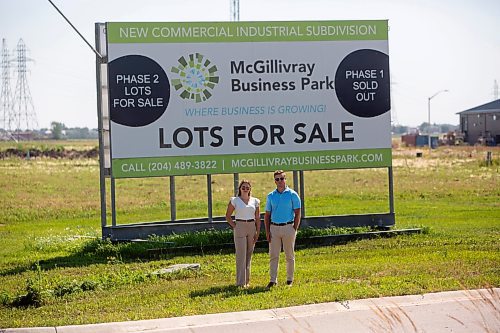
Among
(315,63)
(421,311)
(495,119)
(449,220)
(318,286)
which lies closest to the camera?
(421,311)

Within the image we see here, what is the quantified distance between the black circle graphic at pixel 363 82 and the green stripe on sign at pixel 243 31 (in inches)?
18.3

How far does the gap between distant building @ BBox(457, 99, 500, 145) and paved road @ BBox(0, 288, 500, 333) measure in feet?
306

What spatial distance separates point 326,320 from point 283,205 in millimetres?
2794

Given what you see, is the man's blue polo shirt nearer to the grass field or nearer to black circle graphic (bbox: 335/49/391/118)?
the grass field

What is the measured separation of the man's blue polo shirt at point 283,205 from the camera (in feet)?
39.8

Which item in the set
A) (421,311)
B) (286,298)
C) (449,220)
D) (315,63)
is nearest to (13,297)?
(286,298)

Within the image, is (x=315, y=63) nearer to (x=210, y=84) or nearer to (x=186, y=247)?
(x=210, y=84)

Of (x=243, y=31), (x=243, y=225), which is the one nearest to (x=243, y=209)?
(x=243, y=225)

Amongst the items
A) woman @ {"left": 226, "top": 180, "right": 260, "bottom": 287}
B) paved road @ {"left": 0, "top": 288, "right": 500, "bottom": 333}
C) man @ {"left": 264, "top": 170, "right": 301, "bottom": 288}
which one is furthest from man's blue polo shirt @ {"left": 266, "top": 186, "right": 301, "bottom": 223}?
paved road @ {"left": 0, "top": 288, "right": 500, "bottom": 333}

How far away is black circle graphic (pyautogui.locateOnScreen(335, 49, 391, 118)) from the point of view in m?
19.0

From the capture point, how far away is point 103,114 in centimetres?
1777

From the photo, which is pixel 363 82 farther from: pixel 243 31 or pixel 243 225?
pixel 243 225

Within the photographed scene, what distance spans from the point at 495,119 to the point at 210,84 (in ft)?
295

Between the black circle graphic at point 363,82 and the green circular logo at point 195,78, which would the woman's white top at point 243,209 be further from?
the black circle graphic at point 363,82
